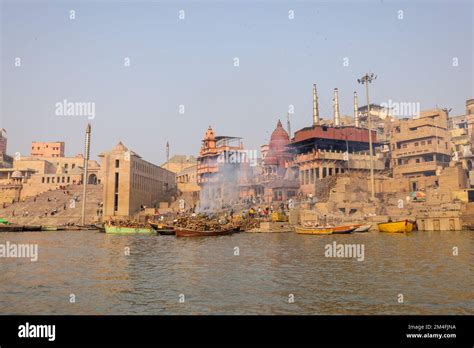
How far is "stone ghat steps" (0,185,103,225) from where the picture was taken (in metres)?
76.5

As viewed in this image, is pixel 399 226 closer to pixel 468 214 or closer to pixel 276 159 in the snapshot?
pixel 468 214

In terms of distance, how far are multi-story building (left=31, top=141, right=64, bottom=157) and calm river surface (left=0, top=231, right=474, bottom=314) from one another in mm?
127376

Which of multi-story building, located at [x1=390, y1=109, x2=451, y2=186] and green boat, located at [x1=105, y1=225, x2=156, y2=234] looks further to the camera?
multi-story building, located at [x1=390, y1=109, x2=451, y2=186]

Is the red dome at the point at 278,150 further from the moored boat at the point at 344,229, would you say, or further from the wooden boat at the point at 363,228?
the moored boat at the point at 344,229

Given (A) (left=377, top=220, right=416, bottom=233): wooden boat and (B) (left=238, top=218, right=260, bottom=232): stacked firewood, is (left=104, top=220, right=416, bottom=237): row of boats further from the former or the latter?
(B) (left=238, top=218, right=260, bottom=232): stacked firewood

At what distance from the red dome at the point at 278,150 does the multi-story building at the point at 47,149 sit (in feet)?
293

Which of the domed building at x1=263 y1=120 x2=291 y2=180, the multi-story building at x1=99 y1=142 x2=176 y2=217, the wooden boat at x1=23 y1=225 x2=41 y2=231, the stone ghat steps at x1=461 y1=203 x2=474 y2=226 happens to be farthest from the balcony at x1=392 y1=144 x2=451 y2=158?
the wooden boat at x1=23 y1=225 x2=41 y2=231

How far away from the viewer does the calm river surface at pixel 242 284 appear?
42.9 feet

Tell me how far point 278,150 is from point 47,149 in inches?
3781

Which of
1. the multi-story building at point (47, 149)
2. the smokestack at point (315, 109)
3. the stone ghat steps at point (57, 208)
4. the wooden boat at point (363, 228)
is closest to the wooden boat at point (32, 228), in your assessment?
the stone ghat steps at point (57, 208)

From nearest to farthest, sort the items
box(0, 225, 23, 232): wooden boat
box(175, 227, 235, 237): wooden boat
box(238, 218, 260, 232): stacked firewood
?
box(175, 227, 235, 237): wooden boat
box(238, 218, 260, 232): stacked firewood
box(0, 225, 23, 232): wooden boat
